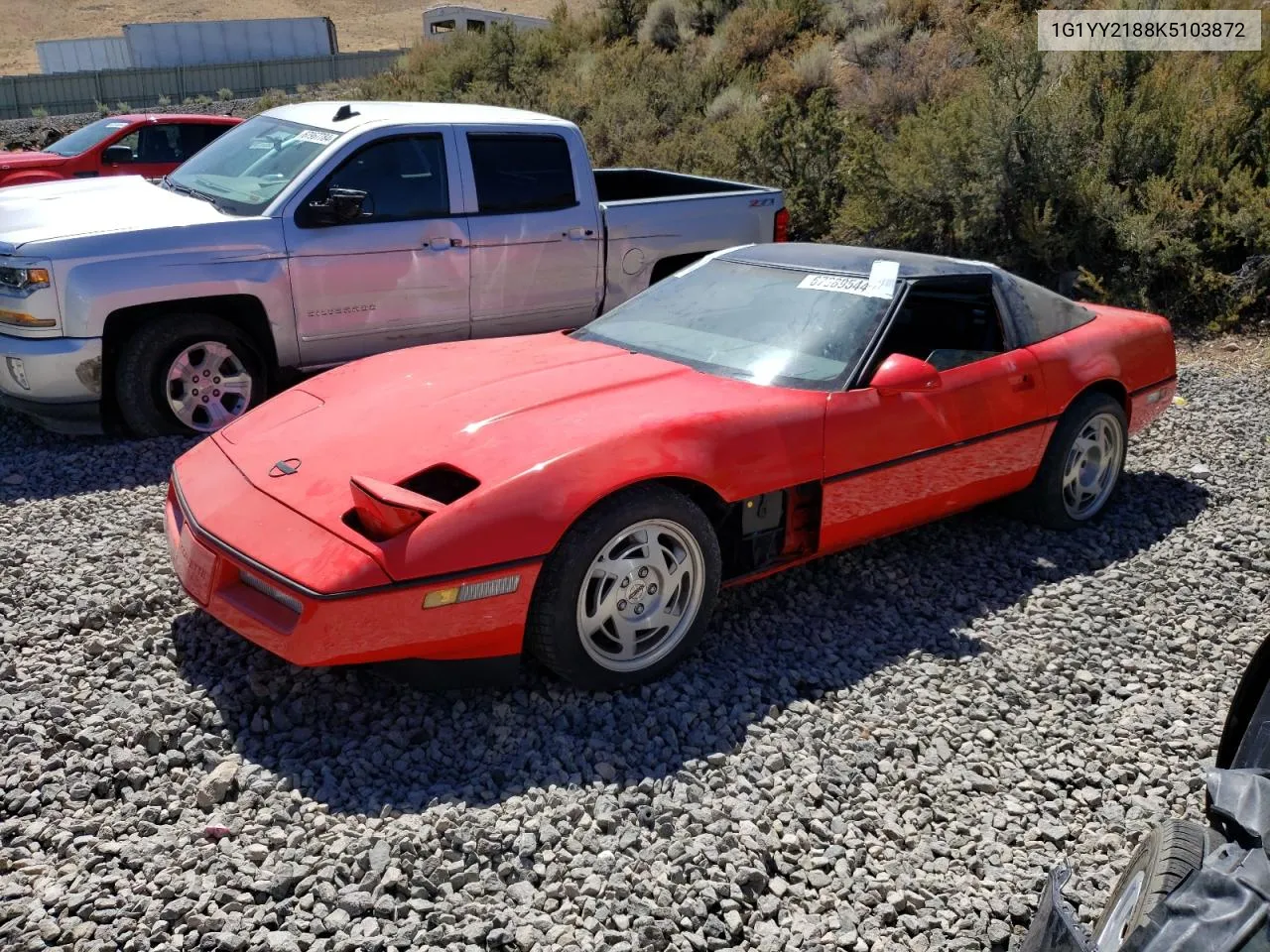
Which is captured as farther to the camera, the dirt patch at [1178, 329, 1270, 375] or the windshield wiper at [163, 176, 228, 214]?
the dirt patch at [1178, 329, 1270, 375]

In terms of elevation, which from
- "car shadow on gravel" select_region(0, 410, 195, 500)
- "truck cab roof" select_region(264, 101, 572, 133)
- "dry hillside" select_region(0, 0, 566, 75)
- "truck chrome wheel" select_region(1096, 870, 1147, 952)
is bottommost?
"car shadow on gravel" select_region(0, 410, 195, 500)

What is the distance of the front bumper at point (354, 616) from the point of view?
3.39 metres

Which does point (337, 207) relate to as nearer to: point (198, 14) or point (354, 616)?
point (354, 616)

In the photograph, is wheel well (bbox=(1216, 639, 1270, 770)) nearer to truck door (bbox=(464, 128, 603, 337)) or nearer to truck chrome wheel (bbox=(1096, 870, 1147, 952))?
truck chrome wheel (bbox=(1096, 870, 1147, 952))

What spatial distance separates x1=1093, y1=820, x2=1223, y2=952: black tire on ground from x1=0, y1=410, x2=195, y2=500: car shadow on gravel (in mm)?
4880

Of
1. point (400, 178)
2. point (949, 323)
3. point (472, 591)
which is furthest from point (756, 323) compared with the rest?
point (400, 178)

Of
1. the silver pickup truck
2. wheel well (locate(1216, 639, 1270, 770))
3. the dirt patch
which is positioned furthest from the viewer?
the dirt patch

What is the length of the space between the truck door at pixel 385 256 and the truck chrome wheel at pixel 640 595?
3.61 m

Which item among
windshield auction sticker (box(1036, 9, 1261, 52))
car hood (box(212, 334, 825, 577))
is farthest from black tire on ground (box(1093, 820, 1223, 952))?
windshield auction sticker (box(1036, 9, 1261, 52))

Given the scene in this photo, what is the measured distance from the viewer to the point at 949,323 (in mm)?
5180

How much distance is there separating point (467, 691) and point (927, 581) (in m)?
2.15

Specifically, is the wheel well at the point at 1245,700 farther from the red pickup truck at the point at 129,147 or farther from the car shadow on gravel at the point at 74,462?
the red pickup truck at the point at 129,147

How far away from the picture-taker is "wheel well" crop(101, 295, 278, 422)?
629 cm

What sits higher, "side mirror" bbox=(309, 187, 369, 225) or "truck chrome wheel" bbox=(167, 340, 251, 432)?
"side mirror" bbox=(309, 187, 369, 225)
